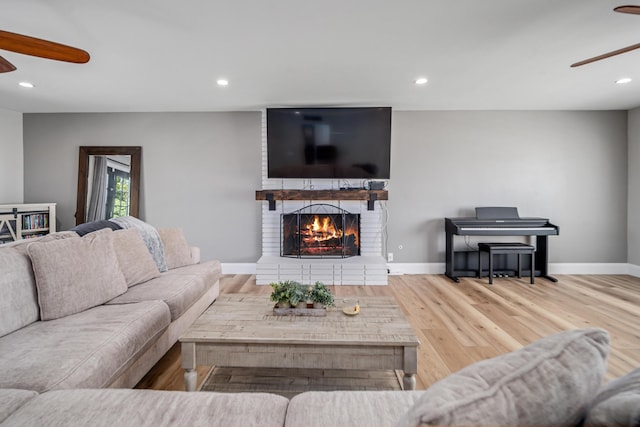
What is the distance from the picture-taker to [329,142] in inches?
Answer: 161

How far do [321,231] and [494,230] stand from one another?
2.28m

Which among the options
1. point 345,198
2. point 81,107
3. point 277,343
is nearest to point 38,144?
point 81,107

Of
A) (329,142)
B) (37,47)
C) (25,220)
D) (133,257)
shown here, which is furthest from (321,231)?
(25,220)

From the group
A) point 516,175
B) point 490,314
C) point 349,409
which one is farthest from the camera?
point 516,175

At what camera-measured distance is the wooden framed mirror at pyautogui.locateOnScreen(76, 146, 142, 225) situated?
4.38 meters

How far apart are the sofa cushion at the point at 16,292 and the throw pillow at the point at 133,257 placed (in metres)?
0.58

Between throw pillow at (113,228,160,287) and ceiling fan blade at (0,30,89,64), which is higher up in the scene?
ceiling fan blade at (0,30,89,64)

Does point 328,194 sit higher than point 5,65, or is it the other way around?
point 5,65

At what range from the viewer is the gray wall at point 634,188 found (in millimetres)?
4203

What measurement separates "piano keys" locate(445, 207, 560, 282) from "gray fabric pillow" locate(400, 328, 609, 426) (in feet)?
11.9

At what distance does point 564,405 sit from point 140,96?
176 inches

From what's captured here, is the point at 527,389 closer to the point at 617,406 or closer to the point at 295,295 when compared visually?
the point at 617,406

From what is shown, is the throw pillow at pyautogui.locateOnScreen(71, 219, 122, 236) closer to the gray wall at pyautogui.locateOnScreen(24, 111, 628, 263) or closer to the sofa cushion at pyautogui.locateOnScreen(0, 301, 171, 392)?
the sofa cushion at pyautogui.locateOnScreen(0, 301, 171, 392)

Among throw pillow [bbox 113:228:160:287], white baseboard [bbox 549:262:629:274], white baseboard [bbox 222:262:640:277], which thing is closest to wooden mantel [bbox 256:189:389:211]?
white baseboard [bbox 222:262:640:277]
